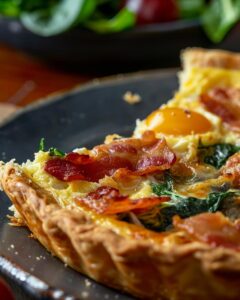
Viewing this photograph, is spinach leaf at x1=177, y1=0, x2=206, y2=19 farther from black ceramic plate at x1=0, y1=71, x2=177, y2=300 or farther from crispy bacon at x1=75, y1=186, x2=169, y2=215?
crispy bacon at x1=75, y1=186, x2=169, y2=215

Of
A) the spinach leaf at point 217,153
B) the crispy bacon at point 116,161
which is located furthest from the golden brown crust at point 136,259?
the spinach leaf at point 217,153

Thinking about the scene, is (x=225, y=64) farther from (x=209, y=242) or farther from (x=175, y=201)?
(x=209, y=242)

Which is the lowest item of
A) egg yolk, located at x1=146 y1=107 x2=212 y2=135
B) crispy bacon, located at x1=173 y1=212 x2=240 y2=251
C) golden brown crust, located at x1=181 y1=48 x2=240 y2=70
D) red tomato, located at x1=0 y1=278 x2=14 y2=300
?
red tomato, located at x1=0 y1=278 x2=14 y2=300

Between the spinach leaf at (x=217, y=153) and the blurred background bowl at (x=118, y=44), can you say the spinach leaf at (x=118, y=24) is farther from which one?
the spinach leaf at (x=217, y=153)

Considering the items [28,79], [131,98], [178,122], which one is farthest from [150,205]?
[28,79]

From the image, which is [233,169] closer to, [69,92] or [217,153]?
[217,153]

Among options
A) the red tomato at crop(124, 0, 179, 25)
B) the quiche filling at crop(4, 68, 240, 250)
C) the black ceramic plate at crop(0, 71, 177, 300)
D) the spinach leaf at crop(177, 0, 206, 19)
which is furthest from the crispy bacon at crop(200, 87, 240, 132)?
the spinach leaf at crop(177, 0, 206, 19)
